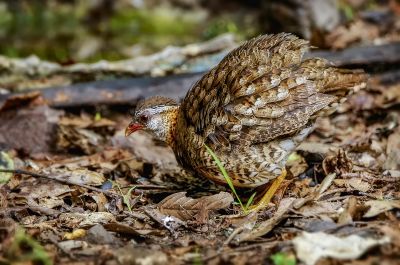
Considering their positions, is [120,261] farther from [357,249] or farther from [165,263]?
[357,249]

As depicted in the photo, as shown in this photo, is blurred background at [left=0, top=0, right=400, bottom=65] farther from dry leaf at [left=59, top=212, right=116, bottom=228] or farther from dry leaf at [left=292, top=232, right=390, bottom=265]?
dry leaf at [left=292, top=232, right=390, bottom=265]

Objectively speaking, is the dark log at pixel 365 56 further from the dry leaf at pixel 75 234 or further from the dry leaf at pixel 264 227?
the dry leaf at pixel 75 234

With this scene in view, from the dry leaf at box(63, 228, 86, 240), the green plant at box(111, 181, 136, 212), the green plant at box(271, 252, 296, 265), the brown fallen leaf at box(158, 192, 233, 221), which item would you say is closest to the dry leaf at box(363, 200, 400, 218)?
the green plant at box(271, 252, 296, 265)

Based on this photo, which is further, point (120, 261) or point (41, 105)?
point (41, 105)

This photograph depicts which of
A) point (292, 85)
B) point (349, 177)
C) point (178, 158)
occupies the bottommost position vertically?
point (349, 177)

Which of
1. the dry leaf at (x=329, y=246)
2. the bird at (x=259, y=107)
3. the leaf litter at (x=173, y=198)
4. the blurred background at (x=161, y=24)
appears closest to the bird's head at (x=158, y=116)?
the bird at (x=259, y=107)

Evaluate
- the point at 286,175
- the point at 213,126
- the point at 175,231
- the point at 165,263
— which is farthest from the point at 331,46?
the point at 165,263
